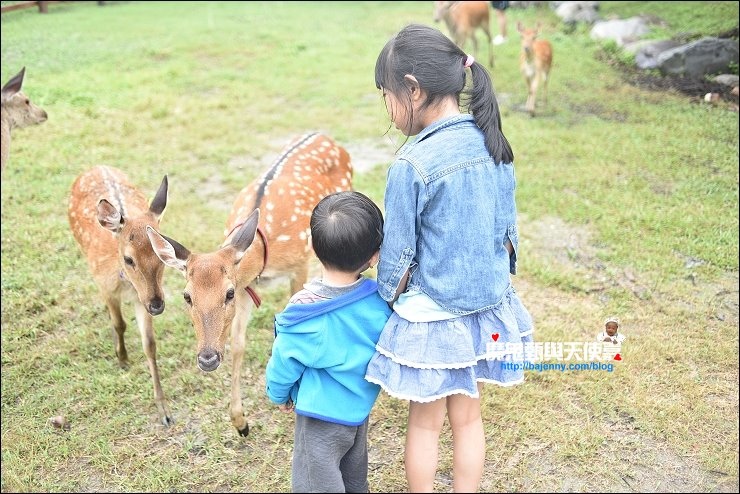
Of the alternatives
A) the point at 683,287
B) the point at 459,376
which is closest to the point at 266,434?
the point at 459,376

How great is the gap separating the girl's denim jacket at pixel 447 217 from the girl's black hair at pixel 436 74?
5 cm

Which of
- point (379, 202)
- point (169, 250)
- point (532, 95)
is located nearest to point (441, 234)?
point (169, 250)

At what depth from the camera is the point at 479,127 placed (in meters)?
2.47

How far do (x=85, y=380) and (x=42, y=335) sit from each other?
0.73 metres

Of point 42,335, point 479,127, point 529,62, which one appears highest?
point 479,127

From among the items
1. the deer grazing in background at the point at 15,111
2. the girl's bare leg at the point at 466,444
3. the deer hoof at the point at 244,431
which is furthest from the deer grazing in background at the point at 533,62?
the girl's bare leg at the point at 466,444

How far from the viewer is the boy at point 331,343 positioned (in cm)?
239

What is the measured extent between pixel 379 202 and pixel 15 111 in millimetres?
3222

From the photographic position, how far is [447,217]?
7.73 ft

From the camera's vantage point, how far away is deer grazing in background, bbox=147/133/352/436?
3215mm

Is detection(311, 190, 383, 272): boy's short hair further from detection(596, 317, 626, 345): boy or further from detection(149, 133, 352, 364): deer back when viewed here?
detection(596, 317, 626, 345): boy

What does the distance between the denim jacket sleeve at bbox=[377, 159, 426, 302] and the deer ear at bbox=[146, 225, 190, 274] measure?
4.31 feet

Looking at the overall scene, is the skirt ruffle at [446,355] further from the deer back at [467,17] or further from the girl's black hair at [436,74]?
the deer back at [467,17]

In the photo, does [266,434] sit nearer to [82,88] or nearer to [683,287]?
[683,287]
